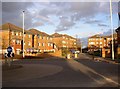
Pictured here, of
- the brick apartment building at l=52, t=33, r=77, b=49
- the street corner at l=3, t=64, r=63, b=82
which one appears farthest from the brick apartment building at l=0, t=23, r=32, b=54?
the brick apartment building at l=52, t=33, r=77, b=49

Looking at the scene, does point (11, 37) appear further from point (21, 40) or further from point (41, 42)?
point (41, 42)

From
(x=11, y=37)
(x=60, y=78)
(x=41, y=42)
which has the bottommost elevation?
(x=60, y=78)

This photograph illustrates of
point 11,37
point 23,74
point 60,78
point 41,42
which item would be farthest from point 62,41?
point 60,78

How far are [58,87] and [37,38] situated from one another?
3658 inches

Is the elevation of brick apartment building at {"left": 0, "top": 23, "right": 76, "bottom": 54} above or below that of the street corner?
above

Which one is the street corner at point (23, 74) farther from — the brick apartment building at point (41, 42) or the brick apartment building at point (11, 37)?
the brick apartment building at point (41, 42)

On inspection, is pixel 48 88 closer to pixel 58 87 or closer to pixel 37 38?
pixel 58 87

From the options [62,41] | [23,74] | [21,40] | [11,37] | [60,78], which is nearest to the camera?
[60,78]

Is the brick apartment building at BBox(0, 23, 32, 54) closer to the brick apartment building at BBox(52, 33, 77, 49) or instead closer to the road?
the road

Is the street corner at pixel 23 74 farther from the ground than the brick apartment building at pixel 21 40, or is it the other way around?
the brick apartment building at pixel 21 40

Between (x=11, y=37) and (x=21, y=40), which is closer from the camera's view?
(x=11, y=37)

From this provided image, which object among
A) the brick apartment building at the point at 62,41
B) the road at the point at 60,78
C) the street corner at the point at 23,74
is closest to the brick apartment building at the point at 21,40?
the brick apartment building at the point at 62,41

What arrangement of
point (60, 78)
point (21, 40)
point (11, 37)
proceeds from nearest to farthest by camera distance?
point (60, 78), point (11, 37), point (21, 40)

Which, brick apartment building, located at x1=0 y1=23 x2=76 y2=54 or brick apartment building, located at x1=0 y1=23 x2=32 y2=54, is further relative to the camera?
brick apartment building, located at x1=0 y1=23 x2=76 y2=54
